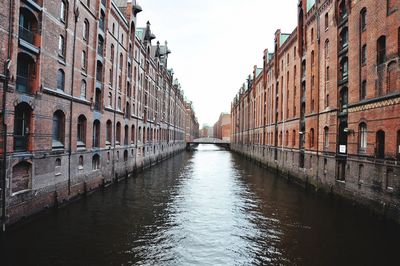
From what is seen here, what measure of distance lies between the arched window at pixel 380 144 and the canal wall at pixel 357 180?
1.38 ft

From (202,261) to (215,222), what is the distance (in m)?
4.37

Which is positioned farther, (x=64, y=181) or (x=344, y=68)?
(x=344, y=68)

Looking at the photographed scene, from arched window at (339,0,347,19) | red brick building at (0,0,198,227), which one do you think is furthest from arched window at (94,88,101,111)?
arched window at (339,0,347,19)

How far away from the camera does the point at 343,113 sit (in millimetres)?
18250

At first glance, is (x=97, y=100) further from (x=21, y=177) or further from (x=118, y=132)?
(x=21, y=177)

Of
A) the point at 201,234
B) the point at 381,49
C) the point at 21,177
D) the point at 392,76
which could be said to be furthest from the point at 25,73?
the point at 381,49

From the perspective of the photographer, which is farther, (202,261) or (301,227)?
(301,227)

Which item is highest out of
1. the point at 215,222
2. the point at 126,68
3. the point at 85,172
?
the point at 126,68

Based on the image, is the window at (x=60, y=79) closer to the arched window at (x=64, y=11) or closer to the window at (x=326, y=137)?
the arched window at (x=64, y=11)

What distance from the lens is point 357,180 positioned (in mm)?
15500

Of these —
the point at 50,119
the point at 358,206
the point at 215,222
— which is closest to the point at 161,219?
the point at 215,222

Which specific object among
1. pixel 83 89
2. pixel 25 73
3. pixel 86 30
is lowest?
pixel 25 73

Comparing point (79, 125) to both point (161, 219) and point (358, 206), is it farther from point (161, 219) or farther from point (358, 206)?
point (358, 206)

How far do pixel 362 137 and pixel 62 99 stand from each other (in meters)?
16.2
